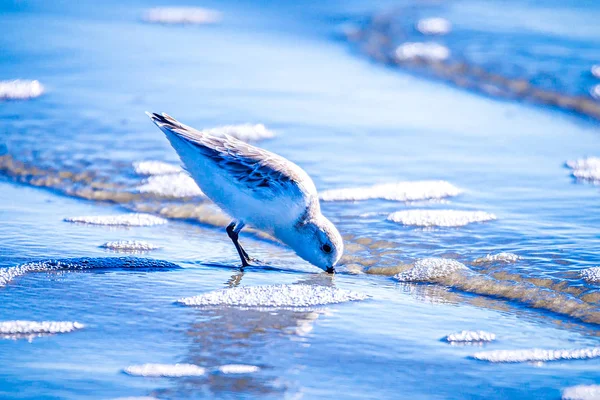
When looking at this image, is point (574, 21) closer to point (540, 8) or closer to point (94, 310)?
point (540, 8)

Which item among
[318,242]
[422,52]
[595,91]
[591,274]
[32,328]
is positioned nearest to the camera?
[32,328]

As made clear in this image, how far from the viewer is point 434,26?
14.6 m

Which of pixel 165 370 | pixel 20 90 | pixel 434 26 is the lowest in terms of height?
pixel 165 370

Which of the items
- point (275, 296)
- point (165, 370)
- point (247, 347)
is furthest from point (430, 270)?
point (165, 370)

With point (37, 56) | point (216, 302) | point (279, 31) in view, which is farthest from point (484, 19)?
point (216, 302)

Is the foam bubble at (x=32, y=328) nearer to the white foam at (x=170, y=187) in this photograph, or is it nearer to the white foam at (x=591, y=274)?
the white foam at (x=591, y=274)

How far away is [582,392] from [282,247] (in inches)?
115

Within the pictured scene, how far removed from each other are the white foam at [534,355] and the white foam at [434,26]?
10.4 m

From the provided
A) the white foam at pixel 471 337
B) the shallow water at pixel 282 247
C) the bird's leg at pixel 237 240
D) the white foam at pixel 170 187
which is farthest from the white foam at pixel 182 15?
the white foam at pixel 471 337

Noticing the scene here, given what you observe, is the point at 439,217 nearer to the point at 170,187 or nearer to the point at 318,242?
the point at 318,242

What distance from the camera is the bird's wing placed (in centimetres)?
566

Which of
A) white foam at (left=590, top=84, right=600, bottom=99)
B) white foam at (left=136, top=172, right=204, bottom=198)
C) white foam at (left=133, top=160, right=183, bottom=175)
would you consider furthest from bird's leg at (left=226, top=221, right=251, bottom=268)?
white foam at (left=590, top=84, right=600, bottom=99)

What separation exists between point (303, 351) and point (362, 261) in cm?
174

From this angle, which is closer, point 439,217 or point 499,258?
point 499,258
